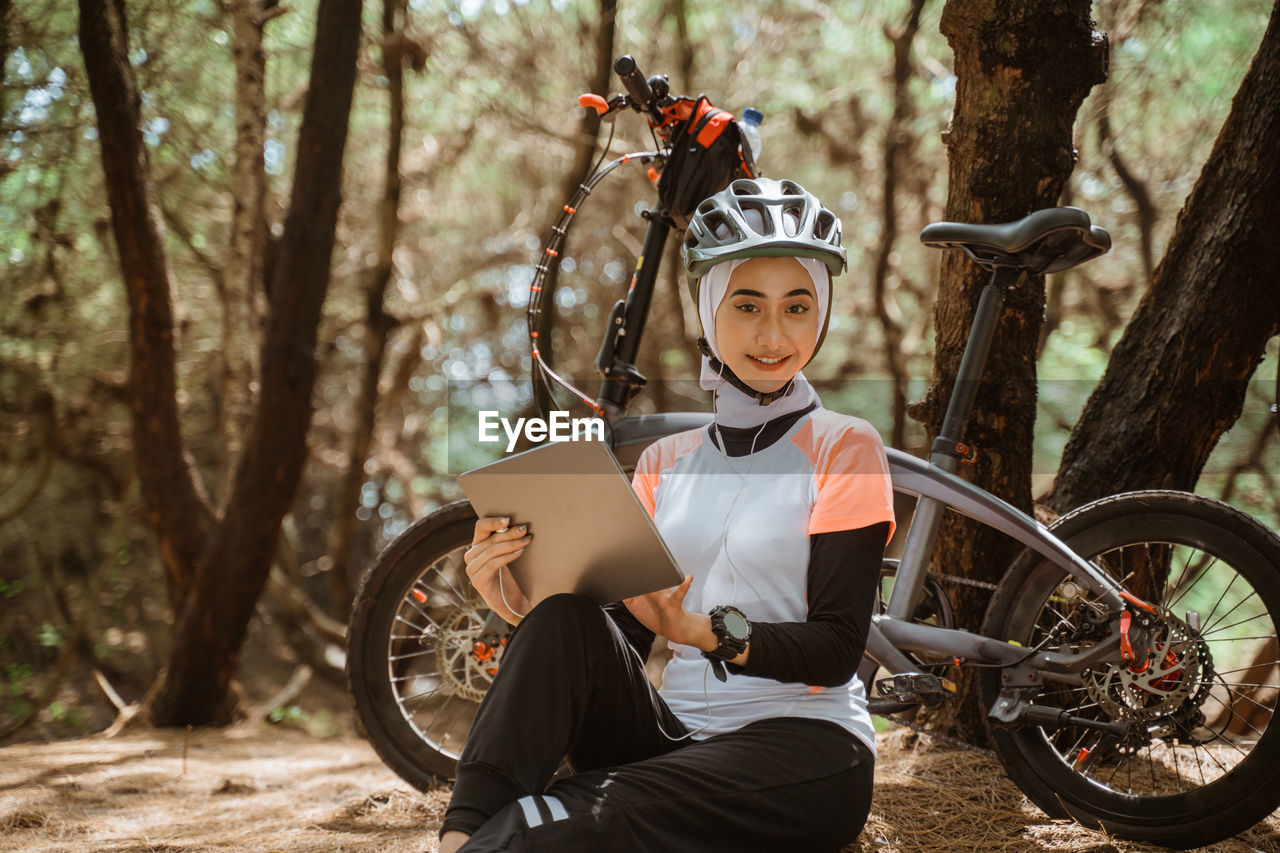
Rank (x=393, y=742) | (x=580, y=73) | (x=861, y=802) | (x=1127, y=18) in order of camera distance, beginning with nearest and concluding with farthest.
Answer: (x=861, y=802), (x=393, y=742), (x=1127, y=18), (x=580, y=73)

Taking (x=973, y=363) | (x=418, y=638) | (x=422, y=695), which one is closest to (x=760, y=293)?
(x=973, y=363)

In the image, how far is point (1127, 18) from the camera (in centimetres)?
517

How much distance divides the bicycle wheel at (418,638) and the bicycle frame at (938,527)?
2.03 feet

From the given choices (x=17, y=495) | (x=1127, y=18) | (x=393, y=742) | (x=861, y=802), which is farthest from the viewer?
(x=17, y=495)

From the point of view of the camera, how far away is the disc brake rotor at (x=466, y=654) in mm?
2590

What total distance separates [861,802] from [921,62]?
6.47 meters

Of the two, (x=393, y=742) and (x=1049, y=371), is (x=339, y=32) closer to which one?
(x=393, y=742)

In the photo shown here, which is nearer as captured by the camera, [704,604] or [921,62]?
[704,604]

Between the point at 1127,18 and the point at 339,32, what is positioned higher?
the point at 1127,18

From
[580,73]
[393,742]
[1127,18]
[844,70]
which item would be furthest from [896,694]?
[844,70]

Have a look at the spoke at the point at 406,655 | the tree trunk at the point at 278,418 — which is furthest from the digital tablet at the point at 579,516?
the tree trunk at the point at 278,418

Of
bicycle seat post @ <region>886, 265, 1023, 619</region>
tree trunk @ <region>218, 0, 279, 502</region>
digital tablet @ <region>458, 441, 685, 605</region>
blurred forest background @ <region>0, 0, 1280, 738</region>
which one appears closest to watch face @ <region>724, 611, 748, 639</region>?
digital tablet @ <region>458, 441, 685, 605</region>

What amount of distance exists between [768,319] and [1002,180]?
124 cm

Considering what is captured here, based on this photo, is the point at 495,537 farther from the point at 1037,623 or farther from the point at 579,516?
the point at 1037,623
